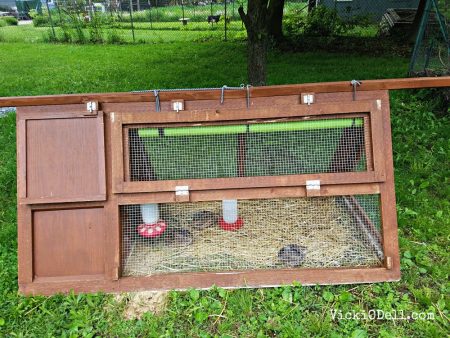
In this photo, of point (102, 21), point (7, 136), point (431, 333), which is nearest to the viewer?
point (431, 333)

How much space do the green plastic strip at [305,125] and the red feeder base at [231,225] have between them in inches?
26.5

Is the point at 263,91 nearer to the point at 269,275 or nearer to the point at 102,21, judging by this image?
the point at 269,275

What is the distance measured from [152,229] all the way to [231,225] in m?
0.53

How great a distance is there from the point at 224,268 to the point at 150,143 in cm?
87

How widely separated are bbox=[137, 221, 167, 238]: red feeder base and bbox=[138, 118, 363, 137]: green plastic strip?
0.56 meters

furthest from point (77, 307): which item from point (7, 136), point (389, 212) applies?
point (7, 136)

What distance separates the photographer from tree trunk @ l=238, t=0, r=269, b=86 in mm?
5008

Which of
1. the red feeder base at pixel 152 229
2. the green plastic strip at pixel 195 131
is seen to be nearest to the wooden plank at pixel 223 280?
the red feeder base at pixel 152 229

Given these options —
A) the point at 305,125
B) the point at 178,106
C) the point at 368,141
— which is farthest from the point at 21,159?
the point at 368,141

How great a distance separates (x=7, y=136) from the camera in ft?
17.5

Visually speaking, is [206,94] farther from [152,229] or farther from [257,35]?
[257,35]

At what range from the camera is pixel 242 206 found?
2.92 metres

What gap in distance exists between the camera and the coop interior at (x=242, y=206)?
2623 millimetres

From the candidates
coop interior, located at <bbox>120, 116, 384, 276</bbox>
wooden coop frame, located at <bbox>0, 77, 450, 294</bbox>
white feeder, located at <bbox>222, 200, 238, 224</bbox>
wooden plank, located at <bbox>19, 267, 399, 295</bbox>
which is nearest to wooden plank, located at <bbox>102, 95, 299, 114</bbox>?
wooden coop frame, located at <bbox>0, 77, 450, 294</bbox>
